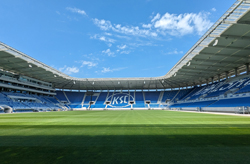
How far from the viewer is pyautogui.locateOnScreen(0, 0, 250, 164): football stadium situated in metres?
3.60

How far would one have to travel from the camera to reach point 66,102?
183ft

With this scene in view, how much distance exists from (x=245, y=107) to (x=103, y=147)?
21.9m

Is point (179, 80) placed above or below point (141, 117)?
above

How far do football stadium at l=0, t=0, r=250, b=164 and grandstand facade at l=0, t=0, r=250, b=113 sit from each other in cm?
14

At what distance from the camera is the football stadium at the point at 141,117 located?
142 inches

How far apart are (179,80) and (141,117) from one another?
36124 mm

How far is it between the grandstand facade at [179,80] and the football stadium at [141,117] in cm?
14

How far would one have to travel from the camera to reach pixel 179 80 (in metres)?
46.5

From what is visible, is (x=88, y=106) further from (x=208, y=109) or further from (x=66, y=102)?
(x=208, y=109)

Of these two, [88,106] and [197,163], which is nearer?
[197,163]

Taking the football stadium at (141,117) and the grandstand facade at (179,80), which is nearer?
the football stadium at (141,117)

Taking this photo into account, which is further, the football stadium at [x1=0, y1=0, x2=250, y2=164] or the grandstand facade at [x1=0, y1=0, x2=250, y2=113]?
the grandstand facade at [x1=0, y1=0, x2=250, y2=113]

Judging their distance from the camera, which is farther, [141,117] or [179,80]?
[179,80]

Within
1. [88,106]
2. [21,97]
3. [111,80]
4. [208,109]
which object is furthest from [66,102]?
[208,109]
